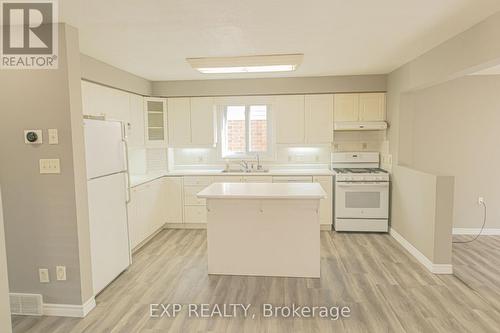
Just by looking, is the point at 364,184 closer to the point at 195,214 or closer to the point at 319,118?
the point at 319,118

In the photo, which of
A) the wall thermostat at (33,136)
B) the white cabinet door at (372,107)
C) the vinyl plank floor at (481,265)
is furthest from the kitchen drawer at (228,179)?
the vinyl plank floor at (481,265)

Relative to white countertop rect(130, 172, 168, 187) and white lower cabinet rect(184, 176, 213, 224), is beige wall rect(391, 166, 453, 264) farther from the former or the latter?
white countertop rect(130, 172, 168, 187)

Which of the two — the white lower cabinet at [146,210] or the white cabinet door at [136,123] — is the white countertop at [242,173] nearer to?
the white lower cabinet at [146,210]

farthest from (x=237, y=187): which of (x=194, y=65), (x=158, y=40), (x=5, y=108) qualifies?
(x=5, y=108)

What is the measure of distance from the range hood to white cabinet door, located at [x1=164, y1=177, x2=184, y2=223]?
9.23ft

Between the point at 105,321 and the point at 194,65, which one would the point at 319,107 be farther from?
the point at 105,321

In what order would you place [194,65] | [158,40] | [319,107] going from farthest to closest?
[319,107], [194,65], [158,40]

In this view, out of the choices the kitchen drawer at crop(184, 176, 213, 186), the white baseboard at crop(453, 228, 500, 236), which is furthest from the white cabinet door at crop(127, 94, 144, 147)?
the white baseboard at crop(453, 228, 500, 236)

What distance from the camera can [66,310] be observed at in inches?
108

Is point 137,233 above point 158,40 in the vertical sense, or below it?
below

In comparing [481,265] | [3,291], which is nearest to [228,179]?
[3,291]

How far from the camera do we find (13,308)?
2777 millimetres

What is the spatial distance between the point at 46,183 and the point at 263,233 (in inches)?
83.2

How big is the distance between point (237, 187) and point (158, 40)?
5.85 feet
